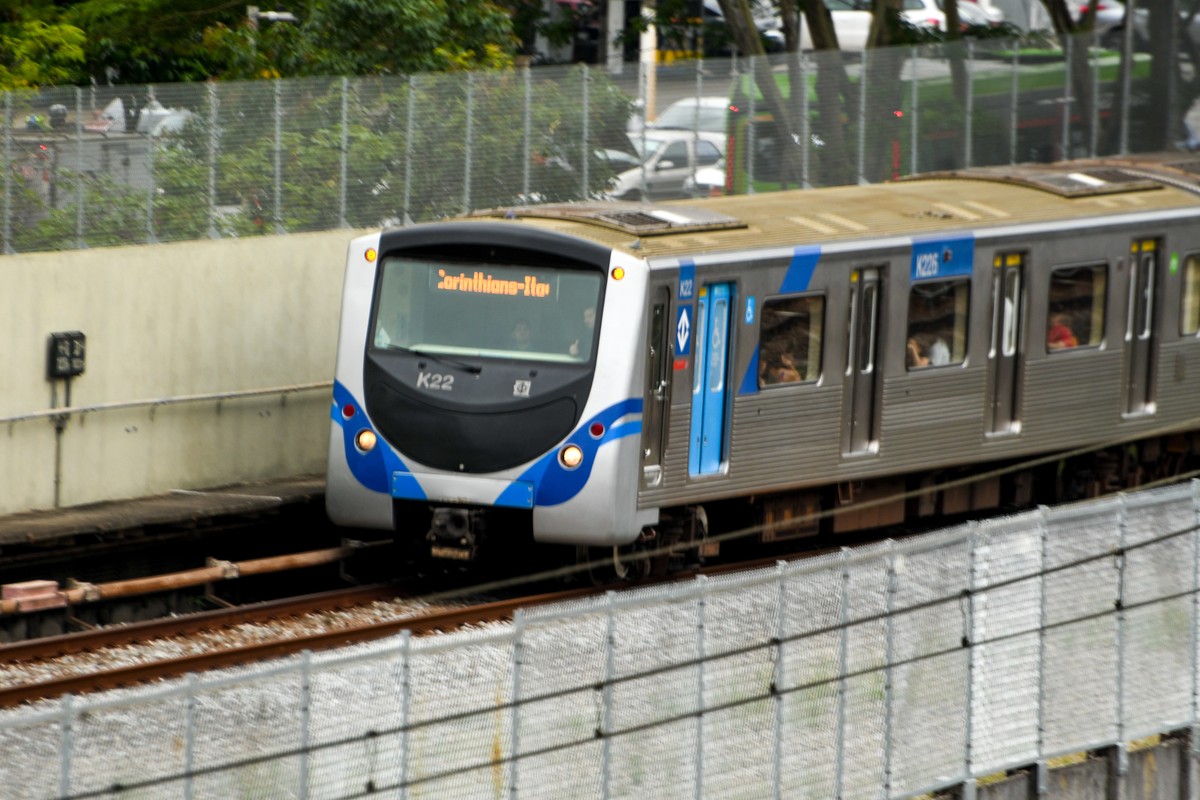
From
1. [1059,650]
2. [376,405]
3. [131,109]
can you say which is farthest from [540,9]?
[1059,650]

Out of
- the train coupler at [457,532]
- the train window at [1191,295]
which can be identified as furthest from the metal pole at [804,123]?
the train coupler at [457,532]

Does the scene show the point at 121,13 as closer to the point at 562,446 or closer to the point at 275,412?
the point at 275,412

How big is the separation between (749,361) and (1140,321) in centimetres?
482

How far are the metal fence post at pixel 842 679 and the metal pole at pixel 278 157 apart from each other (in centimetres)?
906

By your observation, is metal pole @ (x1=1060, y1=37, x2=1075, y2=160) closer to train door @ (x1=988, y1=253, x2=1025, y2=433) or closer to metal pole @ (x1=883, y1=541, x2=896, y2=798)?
train door @ (x1=988, y1=253, x2=1025, y2=433)

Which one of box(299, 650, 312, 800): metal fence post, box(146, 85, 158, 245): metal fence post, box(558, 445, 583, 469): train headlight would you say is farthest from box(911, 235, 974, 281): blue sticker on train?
box(299, 650, 312, 800): metal fence post

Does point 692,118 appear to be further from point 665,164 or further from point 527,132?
point 527,132

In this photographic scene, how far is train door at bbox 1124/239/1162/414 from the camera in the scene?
19125 mm

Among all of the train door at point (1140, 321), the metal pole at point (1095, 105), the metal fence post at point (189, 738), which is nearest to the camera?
the metal fence post at point (189, 738)

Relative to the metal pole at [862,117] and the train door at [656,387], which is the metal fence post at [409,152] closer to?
the train door at [656,387]

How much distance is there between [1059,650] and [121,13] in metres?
14.7

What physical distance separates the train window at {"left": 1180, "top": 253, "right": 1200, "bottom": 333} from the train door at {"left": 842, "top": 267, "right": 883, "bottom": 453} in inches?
155

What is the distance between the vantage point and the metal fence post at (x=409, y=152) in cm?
1933

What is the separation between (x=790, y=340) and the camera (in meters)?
16.4
